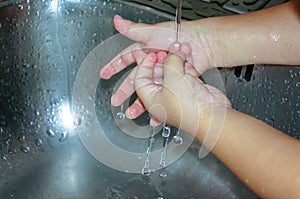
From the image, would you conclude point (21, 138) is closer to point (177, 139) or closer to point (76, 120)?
point (76, 120)

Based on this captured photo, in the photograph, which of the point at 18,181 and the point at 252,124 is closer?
the point at 252,124

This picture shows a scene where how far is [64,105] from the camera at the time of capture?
880 millimetres

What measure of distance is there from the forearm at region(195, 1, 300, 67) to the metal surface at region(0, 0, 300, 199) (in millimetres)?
76

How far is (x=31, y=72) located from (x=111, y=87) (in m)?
0.13

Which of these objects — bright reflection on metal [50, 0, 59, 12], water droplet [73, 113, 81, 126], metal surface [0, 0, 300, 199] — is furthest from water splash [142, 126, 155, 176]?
bright reflection on metal [50, 0, 59, 12]

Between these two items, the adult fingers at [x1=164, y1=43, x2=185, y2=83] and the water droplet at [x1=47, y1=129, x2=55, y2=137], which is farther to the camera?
the water droplet at [x1=47, y1=129, x2=55, y2=137]

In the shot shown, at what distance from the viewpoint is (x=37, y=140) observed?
85cm

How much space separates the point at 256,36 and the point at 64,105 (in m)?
0.33

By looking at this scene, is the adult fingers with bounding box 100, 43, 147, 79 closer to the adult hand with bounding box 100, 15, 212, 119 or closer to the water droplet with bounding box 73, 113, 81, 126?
the adult hand with bounding box 100, 15, 212, 119

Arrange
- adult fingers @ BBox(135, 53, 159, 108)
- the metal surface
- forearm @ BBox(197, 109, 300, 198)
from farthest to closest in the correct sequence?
the metal surface → adult fingers @ BBox(135, 53, 159, 108) → forearm @ BBox(197, 109, 300, 198)

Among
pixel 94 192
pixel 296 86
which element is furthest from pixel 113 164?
pixel 296 86

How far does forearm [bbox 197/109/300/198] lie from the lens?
0.53m

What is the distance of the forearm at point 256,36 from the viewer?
706 mm

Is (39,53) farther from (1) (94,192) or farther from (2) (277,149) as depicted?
(2) (277,149)
